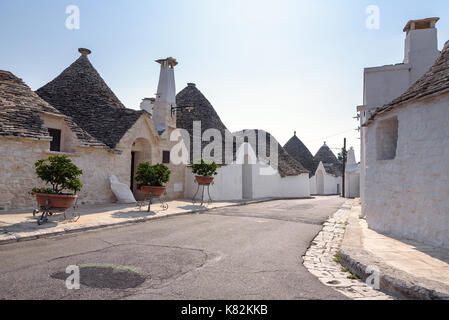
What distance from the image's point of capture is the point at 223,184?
60.8 feet

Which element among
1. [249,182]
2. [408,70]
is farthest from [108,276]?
[249,182]

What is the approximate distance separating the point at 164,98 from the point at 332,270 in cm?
1467

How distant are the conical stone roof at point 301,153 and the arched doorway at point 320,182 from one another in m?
1.36

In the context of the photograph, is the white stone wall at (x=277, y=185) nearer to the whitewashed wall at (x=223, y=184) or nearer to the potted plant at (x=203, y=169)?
the whitewashed wall at (x=223, y=184)

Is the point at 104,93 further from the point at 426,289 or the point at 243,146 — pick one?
the point at 426,289

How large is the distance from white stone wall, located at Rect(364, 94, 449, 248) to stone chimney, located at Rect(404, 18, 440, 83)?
14.5 feet

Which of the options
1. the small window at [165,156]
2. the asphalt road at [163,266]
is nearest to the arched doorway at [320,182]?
the small window at [165,156]

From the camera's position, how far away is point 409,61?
10695 mm

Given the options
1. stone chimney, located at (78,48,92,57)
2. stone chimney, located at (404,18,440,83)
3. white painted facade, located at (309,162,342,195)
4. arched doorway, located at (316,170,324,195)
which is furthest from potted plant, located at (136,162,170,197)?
arched doorway, located at (316,170,324,195)

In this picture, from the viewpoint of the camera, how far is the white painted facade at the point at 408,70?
412 inches

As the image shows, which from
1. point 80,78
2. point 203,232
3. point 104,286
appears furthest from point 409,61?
point 80,78

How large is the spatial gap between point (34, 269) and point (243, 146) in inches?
720
